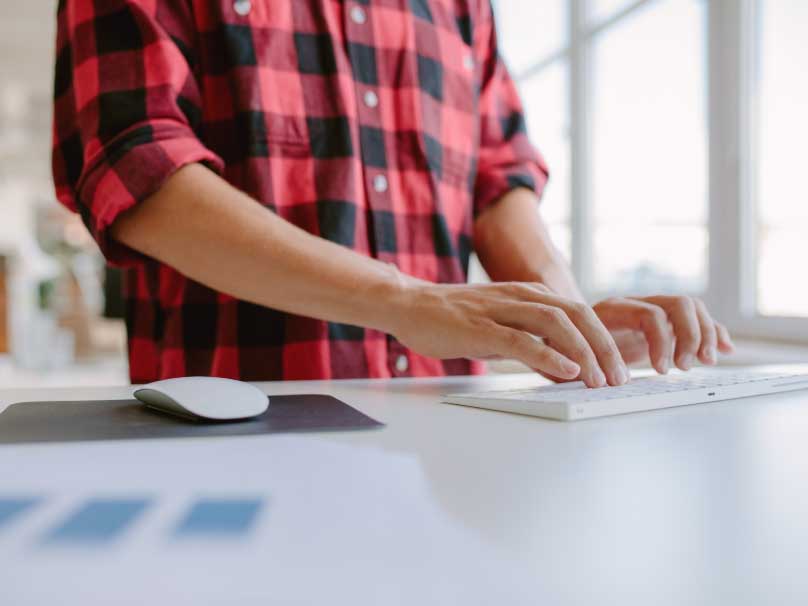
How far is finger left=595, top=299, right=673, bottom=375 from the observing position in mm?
745

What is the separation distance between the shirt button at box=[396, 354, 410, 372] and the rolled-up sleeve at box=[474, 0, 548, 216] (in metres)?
0.30

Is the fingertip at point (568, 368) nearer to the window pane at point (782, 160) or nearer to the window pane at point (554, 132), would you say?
the window pane at point (782, 160)

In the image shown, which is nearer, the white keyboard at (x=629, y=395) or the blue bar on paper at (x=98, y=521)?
the blue bar on paper at (x=98, y=521)

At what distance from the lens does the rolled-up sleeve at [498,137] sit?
1156mm

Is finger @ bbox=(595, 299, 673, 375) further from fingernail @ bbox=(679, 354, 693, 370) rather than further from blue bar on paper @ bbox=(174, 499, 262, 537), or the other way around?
blue bar on paper @ bbox=(174, 499, 262, 537)

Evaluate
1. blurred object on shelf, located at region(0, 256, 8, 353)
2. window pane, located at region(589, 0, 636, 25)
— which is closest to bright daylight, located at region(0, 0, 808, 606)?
window pane, located at region(589, 0, 636, 25)

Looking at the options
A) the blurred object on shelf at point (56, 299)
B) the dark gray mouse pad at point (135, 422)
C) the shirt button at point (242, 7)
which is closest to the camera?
the dark gray mouse pad at point (135, 422)

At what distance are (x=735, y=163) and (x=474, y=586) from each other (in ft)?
6.12

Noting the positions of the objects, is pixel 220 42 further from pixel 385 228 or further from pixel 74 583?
pixel 74 583

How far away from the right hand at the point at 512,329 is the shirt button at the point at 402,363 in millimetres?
276

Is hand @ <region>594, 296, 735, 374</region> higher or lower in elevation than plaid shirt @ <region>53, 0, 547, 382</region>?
lower

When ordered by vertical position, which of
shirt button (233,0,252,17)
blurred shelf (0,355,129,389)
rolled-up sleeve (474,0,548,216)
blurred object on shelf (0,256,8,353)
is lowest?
blurred shelf (0,355,129,389)

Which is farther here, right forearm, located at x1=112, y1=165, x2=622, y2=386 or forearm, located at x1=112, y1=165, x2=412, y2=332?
forearm, located at x1=112, y1=165, x2=412, y2=332

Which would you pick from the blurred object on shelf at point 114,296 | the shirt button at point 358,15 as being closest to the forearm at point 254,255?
the shirt button at point 358,15
